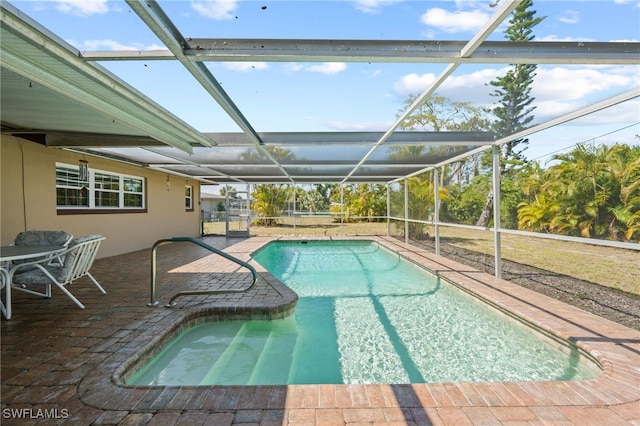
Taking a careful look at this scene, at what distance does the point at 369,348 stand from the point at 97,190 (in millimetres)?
8726

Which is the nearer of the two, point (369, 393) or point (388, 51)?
point (369, 393)

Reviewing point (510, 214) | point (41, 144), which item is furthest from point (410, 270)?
point (41, 144)

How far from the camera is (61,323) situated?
395cm

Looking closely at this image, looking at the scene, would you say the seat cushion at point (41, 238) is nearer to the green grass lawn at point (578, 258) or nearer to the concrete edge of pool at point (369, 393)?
the concrete edge of pool at point (369, 393)

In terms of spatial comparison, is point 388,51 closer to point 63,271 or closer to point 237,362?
point 237,362

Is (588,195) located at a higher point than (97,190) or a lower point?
lower

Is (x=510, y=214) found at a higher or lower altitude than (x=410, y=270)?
higher

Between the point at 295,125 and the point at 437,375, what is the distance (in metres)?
4.47

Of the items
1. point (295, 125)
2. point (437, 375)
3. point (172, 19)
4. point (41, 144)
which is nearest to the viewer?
point (172, 19)

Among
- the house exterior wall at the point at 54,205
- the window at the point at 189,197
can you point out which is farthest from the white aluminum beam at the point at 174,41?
the window at the point at 189,197

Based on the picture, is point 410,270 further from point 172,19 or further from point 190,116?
point 172,19

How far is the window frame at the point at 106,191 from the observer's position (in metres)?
8.06

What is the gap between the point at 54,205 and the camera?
7.55 m

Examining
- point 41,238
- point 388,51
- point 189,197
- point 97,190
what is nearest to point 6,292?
point 41,238
